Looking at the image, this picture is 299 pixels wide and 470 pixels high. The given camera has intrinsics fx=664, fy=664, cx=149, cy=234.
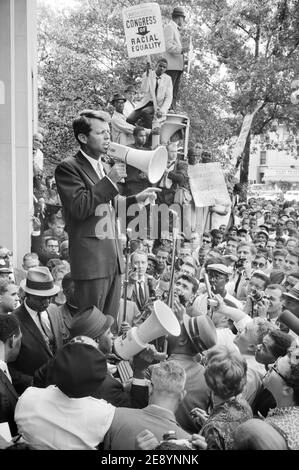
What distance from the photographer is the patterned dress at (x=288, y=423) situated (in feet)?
8.92

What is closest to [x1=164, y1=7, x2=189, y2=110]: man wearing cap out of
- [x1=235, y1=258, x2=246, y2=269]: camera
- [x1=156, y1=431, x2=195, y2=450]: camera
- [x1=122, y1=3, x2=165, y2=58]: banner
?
[x1=122, y1=3, x2=165, y2=58]: banner

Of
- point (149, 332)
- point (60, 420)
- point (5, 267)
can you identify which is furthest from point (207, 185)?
point (60, 420)

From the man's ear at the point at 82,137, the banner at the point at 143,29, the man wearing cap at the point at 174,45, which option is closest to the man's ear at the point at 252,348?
the man's ear at the point at 82,137

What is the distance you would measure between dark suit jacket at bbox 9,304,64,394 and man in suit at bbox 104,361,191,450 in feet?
3.28

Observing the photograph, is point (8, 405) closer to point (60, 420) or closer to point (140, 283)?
point (60, 420)

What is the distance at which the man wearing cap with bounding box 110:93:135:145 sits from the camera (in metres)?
9.75

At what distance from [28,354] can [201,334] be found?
3.73 ft

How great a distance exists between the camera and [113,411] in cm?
318

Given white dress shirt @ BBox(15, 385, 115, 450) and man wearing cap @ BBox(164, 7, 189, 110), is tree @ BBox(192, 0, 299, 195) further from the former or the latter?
white dress shirt @ BBox(15, 385, 115, 450)

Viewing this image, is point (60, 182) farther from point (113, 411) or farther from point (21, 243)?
point (21, 243)

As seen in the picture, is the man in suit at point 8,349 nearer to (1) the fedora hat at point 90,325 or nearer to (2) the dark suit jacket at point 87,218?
(1) the fedora hat at point 90,325

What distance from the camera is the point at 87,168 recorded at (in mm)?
5035

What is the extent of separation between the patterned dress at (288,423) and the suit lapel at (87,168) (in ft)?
8.03
